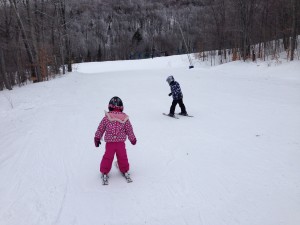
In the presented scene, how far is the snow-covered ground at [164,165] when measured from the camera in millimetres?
4844

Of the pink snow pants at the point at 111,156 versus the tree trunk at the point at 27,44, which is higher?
the tree trunk at the point at 27,44

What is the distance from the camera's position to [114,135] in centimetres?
604

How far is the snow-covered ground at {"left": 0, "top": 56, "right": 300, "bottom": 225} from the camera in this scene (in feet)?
15.9

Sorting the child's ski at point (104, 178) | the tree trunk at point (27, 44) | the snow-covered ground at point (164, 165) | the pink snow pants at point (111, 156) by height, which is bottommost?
the snow-covered ground at point (164, 165)

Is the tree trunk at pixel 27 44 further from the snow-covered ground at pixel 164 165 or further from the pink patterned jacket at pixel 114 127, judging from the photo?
the pink patterned jacket at pixel 114 127

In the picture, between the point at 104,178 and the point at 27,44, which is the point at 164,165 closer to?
the point at 104,178

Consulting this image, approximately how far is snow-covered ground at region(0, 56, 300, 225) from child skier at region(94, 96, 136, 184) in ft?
1.01

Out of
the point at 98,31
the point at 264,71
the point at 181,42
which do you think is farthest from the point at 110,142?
the point at 98,31

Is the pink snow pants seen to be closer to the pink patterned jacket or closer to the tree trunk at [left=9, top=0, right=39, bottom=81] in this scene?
the pink patterned jacket

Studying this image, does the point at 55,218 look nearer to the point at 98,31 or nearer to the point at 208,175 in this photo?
the point at 208,175

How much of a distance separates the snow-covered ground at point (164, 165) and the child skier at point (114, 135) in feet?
1.01

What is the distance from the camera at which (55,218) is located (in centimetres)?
479

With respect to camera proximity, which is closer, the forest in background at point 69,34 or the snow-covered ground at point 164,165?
the snow-covered ground at point 164,165

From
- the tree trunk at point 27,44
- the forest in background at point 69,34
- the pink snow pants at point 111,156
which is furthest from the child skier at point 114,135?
the tree trunk at point 27,44
